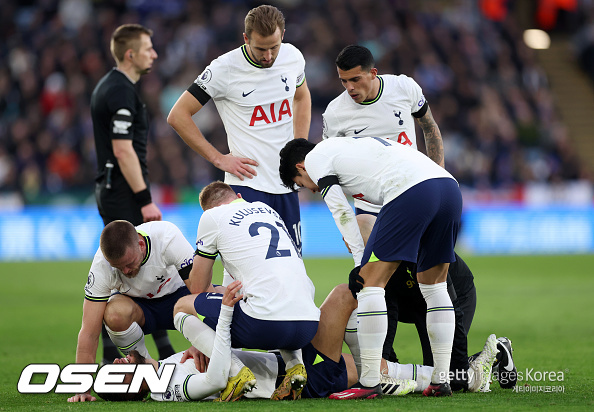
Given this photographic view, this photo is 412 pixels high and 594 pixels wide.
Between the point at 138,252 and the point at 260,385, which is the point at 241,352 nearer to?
the point at 260,385

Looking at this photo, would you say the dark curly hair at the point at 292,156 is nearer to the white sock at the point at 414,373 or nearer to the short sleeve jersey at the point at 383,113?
the short sleeve jersey at the point at 383,113

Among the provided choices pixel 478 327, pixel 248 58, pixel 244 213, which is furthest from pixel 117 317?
pixel 478 327

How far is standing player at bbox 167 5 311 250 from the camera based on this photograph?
609cm

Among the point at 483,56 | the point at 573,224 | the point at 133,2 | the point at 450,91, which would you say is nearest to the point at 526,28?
the point at 483,56

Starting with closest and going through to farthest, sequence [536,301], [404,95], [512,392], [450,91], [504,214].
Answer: [512,392] → [404,95] → [536,301] → [504,214] → [450,91]

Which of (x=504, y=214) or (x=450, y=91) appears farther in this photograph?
(x=450, y=91)

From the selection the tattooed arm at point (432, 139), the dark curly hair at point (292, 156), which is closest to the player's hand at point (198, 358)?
the dark curly hair at point (292, 156)

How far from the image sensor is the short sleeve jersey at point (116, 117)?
646 centimetres

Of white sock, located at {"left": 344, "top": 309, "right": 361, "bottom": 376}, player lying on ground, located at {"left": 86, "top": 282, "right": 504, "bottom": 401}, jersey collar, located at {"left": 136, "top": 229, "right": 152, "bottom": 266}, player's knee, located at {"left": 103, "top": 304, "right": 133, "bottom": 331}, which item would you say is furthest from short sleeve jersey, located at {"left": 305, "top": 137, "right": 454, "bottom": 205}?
player's knee, located at {"left": 103, "top": 304, "right": 133, "bottom": 331}

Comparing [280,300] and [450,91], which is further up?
[450,91]

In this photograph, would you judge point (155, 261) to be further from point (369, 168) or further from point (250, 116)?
point (369, 168)

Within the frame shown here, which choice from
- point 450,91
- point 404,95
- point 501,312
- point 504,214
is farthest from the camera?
point 450,91

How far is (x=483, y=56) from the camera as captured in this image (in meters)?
23.0

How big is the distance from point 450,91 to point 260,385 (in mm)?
17235
